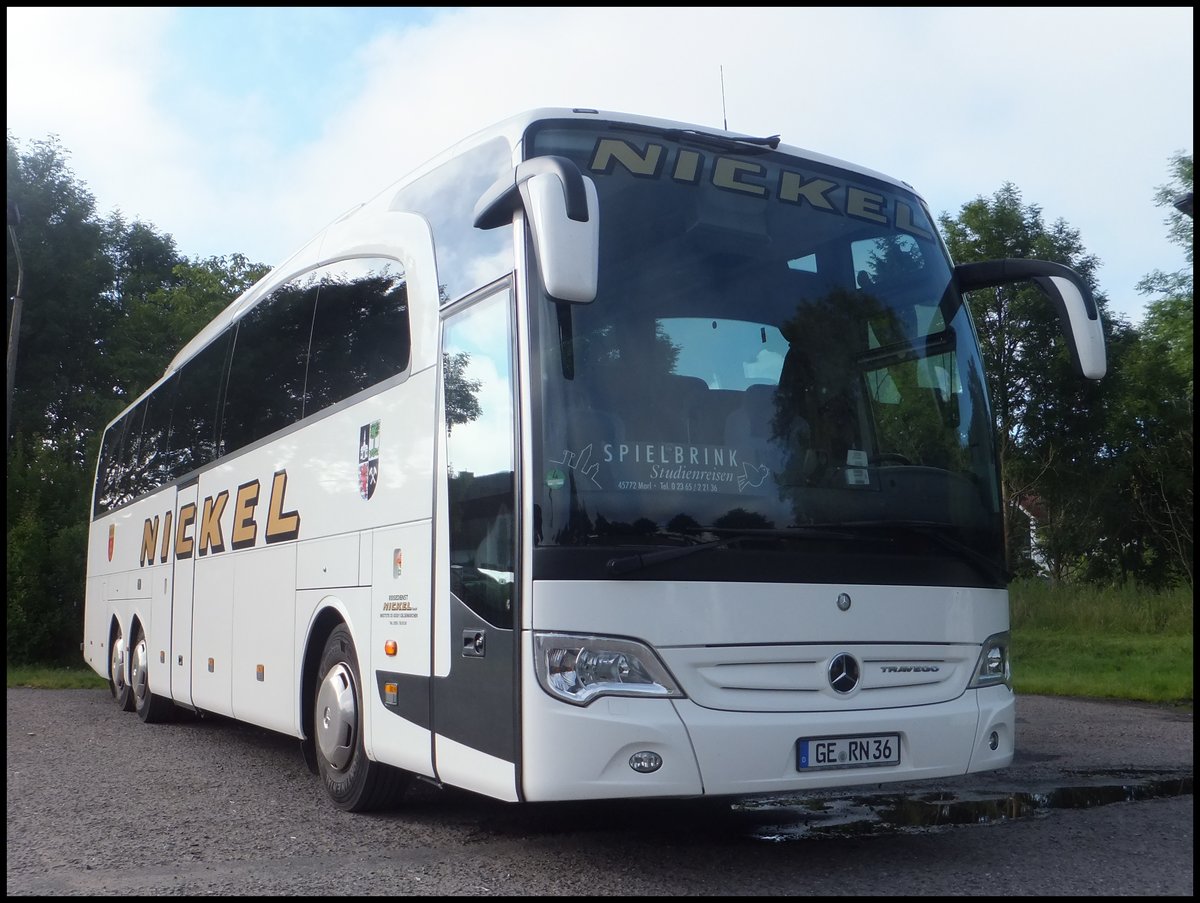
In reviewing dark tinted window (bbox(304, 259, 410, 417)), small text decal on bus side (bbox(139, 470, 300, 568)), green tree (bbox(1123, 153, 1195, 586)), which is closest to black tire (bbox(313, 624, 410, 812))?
small text decal on bus side (bbox(139, 470, 300, 568))

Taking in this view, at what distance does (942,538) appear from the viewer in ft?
19.7

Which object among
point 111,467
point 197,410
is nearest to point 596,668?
point 197,410

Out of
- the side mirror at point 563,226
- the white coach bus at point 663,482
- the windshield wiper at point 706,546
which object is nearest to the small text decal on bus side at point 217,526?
the white coach bus at point 663,482

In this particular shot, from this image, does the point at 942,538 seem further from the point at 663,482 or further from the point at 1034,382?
the point at 1034,382

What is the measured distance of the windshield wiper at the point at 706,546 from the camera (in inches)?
209

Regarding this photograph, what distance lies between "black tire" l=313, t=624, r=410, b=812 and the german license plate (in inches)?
102

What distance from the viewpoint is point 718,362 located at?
573cm

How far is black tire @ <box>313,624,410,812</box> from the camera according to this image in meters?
7.07

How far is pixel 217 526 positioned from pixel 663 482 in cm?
591

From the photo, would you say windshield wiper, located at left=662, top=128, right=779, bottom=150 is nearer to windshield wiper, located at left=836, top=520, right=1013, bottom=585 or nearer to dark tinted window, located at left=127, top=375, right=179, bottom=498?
windshield wiper, located at left=836, top=520, right=1013, bottom=585

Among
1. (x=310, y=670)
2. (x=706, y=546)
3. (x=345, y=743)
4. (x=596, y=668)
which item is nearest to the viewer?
(x=596, y=668)

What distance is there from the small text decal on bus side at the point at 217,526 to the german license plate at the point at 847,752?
407cm

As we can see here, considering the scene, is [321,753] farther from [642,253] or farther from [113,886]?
[642,253]

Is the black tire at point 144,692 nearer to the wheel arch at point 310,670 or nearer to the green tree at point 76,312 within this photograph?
the wheel arch at point 310,670
